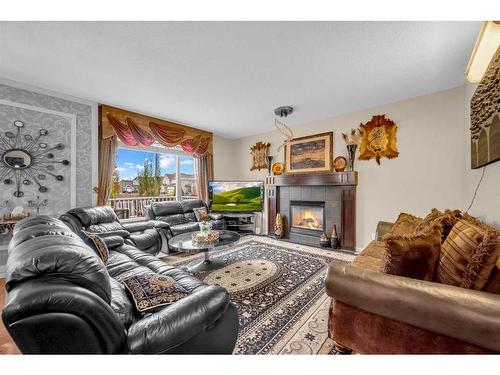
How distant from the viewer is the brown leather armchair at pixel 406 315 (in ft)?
2.92

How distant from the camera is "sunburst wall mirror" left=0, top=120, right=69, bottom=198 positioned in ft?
8.84

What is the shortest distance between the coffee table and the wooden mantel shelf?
1954 mm

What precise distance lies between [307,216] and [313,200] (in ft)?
1.22

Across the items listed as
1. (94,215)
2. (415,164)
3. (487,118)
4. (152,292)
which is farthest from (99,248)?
(415,164)

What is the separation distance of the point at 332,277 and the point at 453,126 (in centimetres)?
312

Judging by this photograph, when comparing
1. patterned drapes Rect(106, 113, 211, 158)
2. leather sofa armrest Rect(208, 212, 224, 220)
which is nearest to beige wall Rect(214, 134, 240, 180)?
patterned drapes Rect(106, 113, 211, 158)

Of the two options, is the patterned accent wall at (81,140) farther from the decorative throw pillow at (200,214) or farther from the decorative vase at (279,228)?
the decorative vase at (279,228)

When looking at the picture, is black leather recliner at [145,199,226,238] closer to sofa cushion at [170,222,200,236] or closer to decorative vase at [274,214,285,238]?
sofa cushion at [170,222,200,236]

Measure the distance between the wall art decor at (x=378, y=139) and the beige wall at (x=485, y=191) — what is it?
2.80 ft

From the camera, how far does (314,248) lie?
380 centimetres

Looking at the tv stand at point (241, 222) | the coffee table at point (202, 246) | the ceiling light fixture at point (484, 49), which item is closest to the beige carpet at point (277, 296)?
the coffee table at point (202, 246)

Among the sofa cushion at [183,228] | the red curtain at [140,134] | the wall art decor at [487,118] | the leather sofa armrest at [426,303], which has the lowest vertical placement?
the sofa cushion at [183,228]
